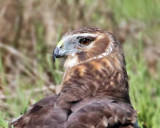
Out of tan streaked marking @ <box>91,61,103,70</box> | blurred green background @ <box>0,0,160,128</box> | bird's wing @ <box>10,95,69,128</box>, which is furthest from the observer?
blurred green background @ <box>0,0,160,128</box>

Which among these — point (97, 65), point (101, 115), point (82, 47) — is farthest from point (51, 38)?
point (101, 115)

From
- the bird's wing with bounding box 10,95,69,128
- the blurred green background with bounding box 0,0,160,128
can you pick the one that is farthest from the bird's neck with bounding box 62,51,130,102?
the blurred green background with bounding box 0,0,160,128

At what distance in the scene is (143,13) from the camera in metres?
7.81

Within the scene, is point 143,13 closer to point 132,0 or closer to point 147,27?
point 147,27

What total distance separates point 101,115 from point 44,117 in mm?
365

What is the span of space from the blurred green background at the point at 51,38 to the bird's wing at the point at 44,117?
147cm

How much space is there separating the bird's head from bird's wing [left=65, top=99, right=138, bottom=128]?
645 millimetres

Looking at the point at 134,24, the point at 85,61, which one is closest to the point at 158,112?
the point at 85,61

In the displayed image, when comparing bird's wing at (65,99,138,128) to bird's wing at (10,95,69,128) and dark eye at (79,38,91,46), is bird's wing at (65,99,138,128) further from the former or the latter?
dark eye at (79,38,91,46)

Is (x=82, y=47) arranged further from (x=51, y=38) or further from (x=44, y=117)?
(x=51, y=38)

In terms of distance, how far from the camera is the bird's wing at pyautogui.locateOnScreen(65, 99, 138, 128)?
3631mm

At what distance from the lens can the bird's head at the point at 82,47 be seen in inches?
A: 179

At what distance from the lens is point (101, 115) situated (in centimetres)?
375

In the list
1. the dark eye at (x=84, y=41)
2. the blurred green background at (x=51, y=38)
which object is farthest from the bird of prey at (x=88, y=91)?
the blurred green background at (x=51, y=38)
